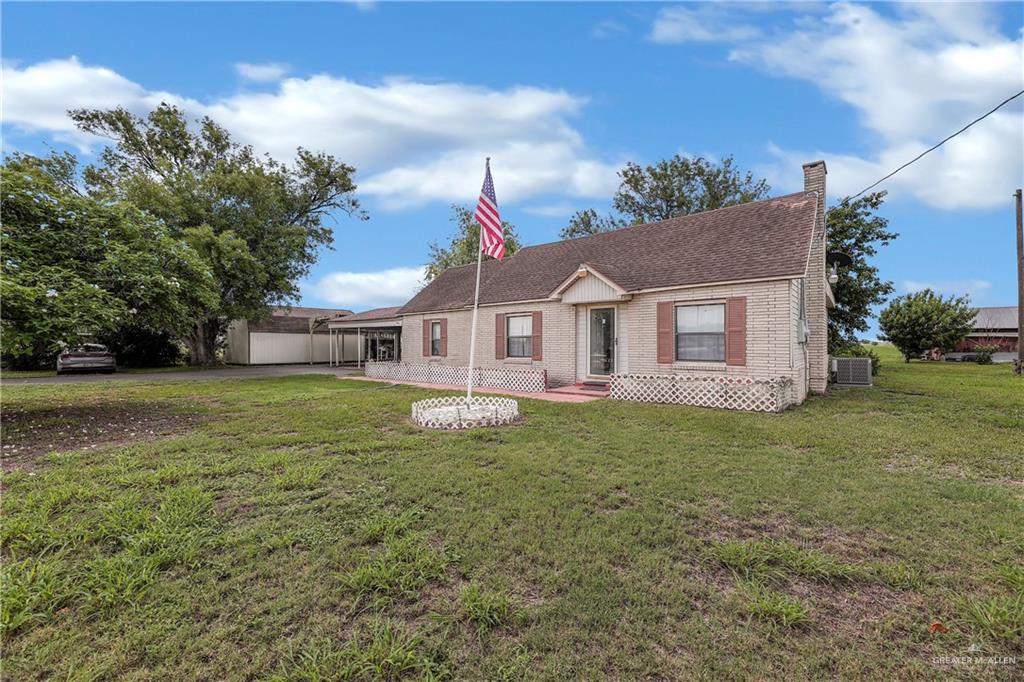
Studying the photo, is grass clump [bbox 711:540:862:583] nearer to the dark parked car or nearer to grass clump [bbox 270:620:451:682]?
grass clump [bbox 270:620:451:682]

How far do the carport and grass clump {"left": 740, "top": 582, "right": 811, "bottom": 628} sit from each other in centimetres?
2063

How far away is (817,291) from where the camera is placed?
12227 mm

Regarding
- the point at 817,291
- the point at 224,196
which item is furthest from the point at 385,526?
the point at 224,196

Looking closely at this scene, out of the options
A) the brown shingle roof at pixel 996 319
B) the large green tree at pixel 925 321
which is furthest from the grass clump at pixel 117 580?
the brown shingle roof at pixel 996 319

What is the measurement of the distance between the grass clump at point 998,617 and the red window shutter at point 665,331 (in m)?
8.78

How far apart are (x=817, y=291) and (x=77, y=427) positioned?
16733 millimetres

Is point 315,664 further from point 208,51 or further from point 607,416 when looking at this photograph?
point 208,51

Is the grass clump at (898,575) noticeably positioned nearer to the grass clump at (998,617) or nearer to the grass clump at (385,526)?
the grass clump at (998,617)

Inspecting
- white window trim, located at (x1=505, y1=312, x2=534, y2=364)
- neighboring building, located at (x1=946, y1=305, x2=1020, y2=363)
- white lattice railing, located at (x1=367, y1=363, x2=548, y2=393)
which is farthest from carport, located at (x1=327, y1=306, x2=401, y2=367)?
neighboring building, located at (x1=946, y1=305, x2=1020, y2=363)

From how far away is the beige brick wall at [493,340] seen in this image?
44.3 ft

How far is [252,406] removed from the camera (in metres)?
10.0

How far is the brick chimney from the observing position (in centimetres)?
1195

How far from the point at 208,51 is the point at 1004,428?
15.8 m

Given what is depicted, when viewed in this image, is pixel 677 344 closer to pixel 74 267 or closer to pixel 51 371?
pixel 74 267
